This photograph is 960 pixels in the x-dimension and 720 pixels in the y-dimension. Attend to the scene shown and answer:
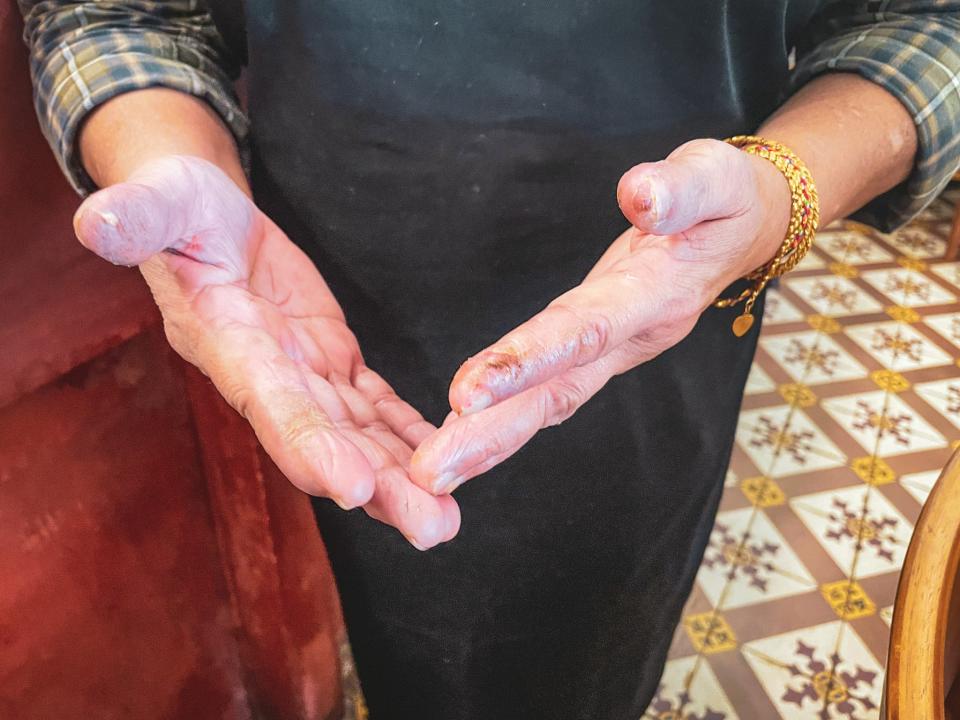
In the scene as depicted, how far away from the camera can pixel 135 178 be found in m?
0.45

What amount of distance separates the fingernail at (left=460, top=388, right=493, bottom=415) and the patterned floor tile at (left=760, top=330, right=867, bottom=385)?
81.7 inches

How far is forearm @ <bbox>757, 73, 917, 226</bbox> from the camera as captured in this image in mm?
600

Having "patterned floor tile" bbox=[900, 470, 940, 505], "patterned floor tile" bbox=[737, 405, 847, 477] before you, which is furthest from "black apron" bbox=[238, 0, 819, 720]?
"patterned floor tile" bbox=[900, 470, 940, 505]

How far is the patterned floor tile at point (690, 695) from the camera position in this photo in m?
1.36

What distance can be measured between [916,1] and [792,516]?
1394 mm

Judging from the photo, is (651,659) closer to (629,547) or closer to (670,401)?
(629,547)

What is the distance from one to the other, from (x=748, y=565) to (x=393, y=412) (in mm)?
1355

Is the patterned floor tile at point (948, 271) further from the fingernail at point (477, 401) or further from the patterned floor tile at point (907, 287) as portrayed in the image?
the fingernail at point (477, 401)

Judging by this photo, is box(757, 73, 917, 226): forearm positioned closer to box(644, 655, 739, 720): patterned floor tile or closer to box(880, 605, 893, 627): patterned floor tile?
box(644, 655, 739, 720): patterned floor tile

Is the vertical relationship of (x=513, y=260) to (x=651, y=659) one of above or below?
above

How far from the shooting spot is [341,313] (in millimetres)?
630

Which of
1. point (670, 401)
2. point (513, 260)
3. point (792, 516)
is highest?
point (513, 260)

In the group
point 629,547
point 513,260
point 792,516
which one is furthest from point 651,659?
point 792,516

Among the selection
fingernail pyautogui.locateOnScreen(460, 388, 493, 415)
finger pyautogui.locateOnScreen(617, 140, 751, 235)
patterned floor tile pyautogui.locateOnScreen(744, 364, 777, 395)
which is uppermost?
finger pyautogui.locateOnScreen(617, 140, 751, 235)
